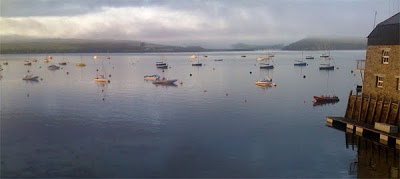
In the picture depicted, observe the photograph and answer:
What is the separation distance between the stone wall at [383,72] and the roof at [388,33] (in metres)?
0.51

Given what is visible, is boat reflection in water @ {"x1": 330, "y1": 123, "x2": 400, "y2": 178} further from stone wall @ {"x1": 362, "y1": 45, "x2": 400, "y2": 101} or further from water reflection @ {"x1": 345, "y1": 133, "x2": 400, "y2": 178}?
stone wall @ {"x1": 362, "y1": 45, "x2": 400, "y2": 101}

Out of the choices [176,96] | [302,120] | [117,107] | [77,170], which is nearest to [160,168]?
[77,170]

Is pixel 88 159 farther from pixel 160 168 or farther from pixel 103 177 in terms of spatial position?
pixel 160 168

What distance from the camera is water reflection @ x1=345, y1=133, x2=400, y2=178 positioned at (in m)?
29.4

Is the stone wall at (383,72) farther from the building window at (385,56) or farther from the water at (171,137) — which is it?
the water at (171,137)

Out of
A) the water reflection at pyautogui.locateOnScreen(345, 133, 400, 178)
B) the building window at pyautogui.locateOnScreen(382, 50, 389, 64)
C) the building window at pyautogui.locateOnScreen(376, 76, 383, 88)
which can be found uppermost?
the building window at pyautogui.locateOnScreen(382, 50, 389, 64)

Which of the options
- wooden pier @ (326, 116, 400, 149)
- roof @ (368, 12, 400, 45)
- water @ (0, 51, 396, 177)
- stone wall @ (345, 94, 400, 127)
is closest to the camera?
water @ (0, 51, 396, 177)

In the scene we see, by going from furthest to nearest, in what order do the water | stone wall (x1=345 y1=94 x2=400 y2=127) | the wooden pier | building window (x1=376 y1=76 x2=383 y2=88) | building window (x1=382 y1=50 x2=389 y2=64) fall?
building window (x1=376 y1=76 x2=383 y2=88), building window (x1=382 y1=50 x2=389 y2=64), stone wall (x1=345 y1=94 x2=400 y2=127), the wooden pier, the water

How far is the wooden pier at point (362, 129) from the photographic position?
114 feet

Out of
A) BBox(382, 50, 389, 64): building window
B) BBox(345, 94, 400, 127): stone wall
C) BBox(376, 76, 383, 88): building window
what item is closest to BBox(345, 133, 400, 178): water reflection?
BBox(345, 94, 400, 127): stone wall

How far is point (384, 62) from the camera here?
125 ft

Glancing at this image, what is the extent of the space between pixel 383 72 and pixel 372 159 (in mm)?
10179

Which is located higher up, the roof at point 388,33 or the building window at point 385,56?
the roof at point 388,33

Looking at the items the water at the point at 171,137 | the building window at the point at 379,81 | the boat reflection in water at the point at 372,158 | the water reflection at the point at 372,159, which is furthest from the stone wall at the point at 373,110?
the water at the point at 171,137
